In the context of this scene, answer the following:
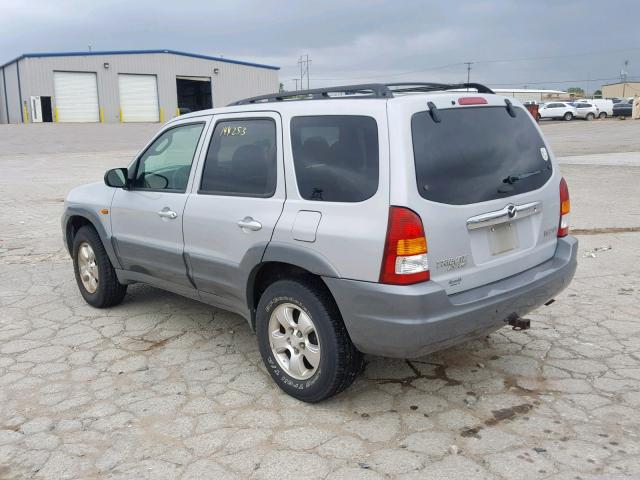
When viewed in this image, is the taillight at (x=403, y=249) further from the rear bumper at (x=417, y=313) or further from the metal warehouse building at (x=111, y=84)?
the metal warehouse building at (x=111, y=84)

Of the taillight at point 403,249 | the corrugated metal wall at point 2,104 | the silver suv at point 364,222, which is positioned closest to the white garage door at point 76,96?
the corrugated metal wall at point 2,104

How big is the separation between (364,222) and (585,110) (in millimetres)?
50614

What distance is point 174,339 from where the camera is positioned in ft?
16.0

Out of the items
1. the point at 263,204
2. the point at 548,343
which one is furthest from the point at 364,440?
the point at 548,343

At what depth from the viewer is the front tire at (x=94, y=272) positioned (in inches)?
213

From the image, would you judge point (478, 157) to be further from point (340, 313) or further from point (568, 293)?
point (568, 293)

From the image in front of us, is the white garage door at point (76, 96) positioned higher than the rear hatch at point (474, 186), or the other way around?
the white garage door at point (76, 96)

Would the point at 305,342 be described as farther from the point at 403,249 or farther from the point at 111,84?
the point at 111,84

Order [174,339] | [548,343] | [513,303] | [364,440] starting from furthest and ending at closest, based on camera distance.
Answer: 1. [174,339]
2. [548,343]
3. [513,303]
4. [364,440]

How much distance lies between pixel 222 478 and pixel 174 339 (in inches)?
79.9

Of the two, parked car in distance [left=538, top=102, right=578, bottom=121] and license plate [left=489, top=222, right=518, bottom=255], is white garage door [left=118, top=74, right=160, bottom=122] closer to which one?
parked car in distance [left=538, top=102, right=578, bottom=121]

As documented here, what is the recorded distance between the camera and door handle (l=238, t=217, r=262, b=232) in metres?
3.76

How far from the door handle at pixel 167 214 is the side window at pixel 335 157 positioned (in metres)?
1.22

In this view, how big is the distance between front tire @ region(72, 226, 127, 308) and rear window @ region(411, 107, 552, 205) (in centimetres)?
328
